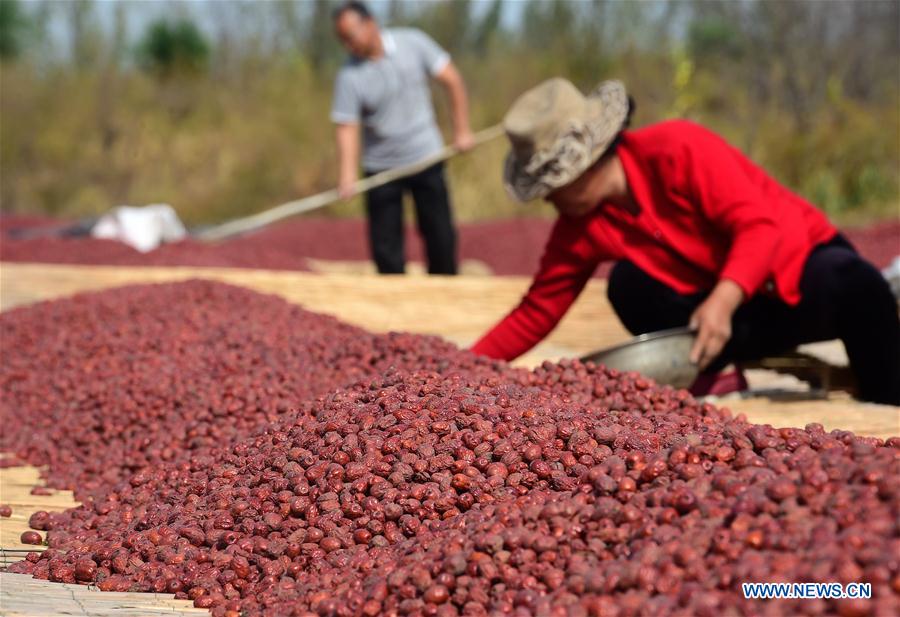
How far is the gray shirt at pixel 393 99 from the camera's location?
4.84 m

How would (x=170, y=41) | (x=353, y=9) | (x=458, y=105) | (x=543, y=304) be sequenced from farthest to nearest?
(x=170, y=41) → (x=458, y=105) → (x=353, y=9) → (x=543, y=304)

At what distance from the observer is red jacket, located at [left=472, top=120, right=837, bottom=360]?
8.30ft

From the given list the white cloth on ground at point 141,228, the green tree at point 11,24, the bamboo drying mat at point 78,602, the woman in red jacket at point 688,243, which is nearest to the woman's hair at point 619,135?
the woman in red jacket at point 688,243

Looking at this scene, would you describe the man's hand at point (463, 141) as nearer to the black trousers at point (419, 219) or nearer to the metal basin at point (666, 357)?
the black trousers at point (419, 219)

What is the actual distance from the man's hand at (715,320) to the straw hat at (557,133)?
1.51 feet

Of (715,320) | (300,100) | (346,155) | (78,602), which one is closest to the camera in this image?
(78,602)

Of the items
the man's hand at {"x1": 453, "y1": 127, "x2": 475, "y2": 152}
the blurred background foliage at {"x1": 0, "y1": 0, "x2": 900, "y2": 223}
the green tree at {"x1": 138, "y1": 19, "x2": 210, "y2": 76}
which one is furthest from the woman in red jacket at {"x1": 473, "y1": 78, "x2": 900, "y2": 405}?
the green tree at {"x1": 138, "y1": 19, "x2": 210, "y2": 76}

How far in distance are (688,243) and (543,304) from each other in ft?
1.41

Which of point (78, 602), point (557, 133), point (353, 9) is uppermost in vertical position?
point (353, 9)

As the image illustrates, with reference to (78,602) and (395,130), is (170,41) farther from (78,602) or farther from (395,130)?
(78,602)

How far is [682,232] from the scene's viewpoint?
270 cm

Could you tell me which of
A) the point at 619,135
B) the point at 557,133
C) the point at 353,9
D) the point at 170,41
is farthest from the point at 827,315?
the point at 170,41

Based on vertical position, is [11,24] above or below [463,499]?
above

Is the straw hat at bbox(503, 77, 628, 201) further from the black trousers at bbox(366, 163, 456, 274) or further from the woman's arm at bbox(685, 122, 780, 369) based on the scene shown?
the black trousers at bbox(366, 163, 456, 274)
